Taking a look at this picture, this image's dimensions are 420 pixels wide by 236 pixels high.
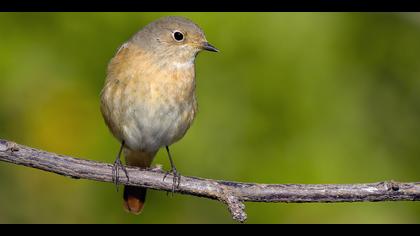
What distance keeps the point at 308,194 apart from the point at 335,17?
178 cm

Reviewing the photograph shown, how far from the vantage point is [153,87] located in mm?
6039

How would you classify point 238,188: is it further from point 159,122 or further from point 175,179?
point 159,122

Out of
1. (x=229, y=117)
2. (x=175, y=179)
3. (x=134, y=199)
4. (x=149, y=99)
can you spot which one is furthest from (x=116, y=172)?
(x=229, y=117)

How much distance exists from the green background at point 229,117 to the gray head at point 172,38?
0.45 feet

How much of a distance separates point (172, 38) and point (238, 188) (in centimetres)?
164

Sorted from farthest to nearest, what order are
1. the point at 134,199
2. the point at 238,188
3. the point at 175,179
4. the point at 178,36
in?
the point at 178,36
the point at 134,199
the point at 175,179
the point at 238,188

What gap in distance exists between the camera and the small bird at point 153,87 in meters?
6.04

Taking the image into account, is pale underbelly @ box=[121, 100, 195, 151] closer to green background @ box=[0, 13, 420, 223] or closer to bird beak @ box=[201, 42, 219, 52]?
green background @ box=[0, 13, 420, 223]

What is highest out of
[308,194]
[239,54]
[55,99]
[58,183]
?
[239,54]

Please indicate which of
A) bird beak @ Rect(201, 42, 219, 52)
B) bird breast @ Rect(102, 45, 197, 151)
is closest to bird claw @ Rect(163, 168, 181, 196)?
bird breast @ Rect(102, 45, 197, 151)

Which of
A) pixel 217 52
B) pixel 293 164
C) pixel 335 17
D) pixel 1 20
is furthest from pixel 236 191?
pixel 1 20

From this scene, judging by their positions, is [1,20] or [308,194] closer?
[308,194]

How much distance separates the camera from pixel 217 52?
244 inches

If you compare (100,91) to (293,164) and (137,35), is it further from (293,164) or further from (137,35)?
(293,164)
